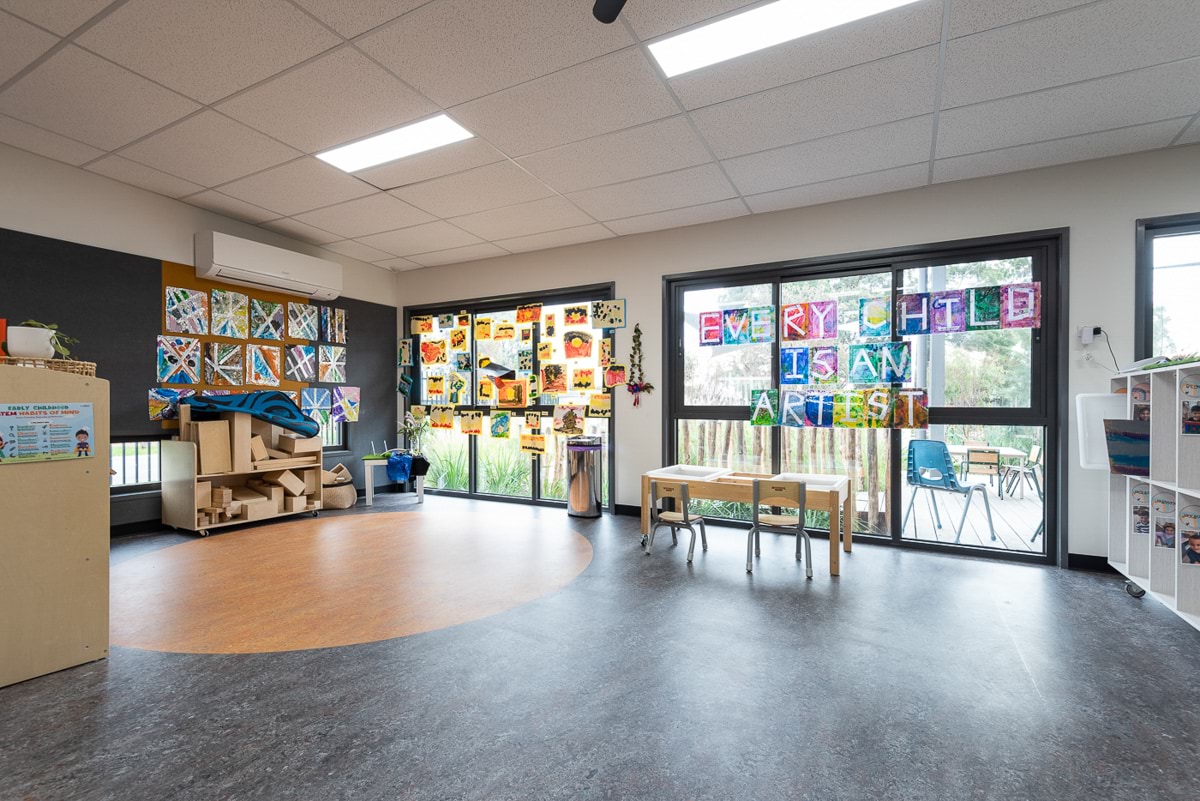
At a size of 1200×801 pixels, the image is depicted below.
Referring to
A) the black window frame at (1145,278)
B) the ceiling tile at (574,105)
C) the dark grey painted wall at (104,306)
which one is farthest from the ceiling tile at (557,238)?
the black window frame at (1145,278)

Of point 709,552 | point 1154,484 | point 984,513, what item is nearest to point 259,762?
point 709,552

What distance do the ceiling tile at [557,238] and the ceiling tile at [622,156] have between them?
1028mm

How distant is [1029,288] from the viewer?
385 cm

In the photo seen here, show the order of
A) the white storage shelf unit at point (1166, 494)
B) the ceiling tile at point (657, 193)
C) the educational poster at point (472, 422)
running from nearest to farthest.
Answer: the white storage shelf unit at point (1166, 494), the ceiling tile at point (657, 193), the educational poster at point (472, 422)

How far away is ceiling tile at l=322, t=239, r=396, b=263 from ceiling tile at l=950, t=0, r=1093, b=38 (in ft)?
16.9

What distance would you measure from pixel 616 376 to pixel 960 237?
3.00 m

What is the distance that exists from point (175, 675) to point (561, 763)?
5.58ft

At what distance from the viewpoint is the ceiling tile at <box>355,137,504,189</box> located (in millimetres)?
3488

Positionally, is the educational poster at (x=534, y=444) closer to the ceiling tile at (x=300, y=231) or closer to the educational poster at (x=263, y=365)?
the educational poster at (x=263, y=365)

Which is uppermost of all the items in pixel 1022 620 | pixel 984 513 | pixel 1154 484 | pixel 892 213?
pixel 892 213

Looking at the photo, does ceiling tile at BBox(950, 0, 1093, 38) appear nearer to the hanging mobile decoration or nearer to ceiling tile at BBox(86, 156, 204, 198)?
the hanging mobile decoration

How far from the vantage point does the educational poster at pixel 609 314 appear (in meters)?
5.29

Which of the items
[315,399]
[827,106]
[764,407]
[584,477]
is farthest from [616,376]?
[315,399]

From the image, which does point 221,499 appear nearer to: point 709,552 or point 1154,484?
point 709,552
